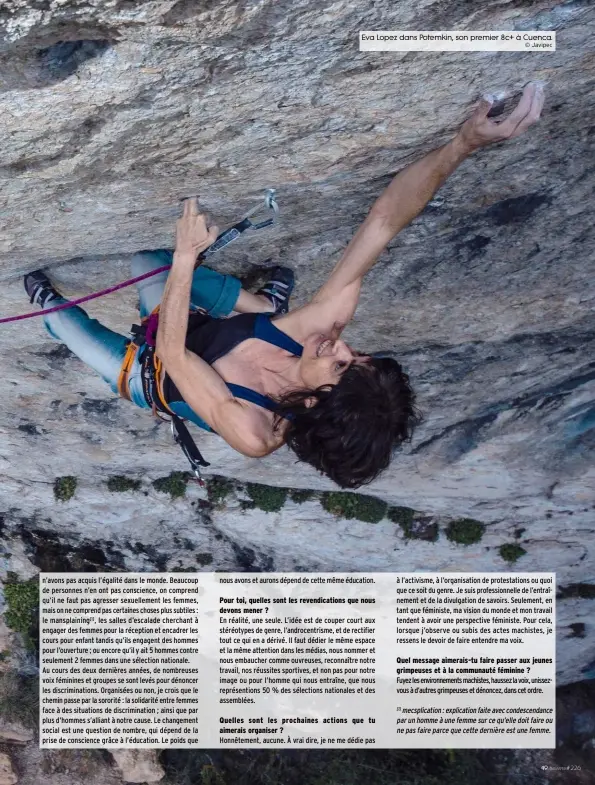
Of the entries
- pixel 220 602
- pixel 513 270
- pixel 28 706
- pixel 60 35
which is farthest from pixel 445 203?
pixel 28 706

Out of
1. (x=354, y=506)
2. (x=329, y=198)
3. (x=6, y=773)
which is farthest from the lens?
(x=6, y=773)

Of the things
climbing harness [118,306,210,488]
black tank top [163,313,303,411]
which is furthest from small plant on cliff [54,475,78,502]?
black tank top [163,313,303,411]

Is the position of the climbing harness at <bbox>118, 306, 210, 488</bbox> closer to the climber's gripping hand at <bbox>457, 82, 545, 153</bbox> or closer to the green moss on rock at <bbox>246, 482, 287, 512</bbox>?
the climber's gripping hand at <bbox>457, 82, 545, 153</bbox>

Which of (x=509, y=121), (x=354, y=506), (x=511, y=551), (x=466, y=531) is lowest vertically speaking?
(x=511, y=551)

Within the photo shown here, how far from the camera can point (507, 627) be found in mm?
7258

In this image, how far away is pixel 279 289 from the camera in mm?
4379

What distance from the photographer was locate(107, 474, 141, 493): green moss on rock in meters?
7.55

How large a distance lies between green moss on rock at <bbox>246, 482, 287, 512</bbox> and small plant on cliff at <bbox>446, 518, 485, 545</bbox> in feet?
6.36

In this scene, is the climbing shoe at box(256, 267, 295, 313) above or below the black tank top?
above

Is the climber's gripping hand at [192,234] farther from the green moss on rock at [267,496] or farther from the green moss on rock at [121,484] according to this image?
the green moss on rock at [121,484]

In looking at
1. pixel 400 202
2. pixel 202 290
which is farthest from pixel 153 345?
pixel 400 202

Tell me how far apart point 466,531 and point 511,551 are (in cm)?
57

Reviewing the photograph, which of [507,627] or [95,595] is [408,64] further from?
[95,595]

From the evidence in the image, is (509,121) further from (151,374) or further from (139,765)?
(139,765)
